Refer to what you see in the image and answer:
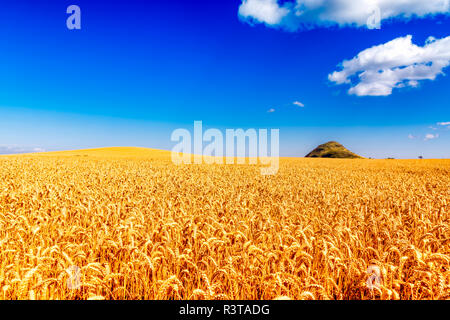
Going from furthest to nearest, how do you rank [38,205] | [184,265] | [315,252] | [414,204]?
[414,204] → [38,205] → [315,252] → [184,265]

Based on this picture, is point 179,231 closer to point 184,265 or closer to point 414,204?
point 184,265

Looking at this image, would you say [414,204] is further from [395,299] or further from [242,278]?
[242,278]

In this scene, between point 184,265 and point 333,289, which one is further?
point 184,265

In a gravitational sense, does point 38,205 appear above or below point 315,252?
above

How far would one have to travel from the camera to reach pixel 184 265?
3.42 metres

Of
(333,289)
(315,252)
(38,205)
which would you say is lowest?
(333,289)

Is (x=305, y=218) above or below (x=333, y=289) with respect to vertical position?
above
